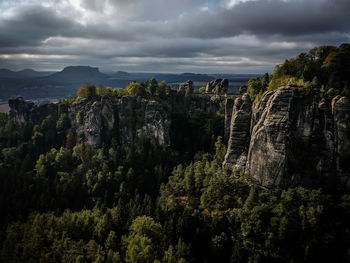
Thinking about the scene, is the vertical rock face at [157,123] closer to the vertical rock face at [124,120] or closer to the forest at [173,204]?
the vertical rock face at [124,120]

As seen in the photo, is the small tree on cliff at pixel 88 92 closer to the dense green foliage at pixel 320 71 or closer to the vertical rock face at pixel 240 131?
the vertical rock face at pixel 240 131

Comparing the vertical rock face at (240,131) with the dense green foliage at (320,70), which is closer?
the dense green foliage at (320,70)

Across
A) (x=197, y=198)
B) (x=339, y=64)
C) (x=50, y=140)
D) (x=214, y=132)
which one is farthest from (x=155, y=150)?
(x=339, y=64)

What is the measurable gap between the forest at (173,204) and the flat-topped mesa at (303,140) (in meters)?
2.35

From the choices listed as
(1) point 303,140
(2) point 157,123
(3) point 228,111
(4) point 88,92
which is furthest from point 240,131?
(4) point 88,92

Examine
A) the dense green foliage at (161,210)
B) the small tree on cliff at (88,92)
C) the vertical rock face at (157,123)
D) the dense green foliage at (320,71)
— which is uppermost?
the dense green foliage at (320,71)

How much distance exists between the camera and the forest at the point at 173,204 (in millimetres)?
36938

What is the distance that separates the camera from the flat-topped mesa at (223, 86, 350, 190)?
39.7 metres

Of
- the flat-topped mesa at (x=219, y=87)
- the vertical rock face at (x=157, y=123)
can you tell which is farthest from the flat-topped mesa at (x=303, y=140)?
the flat-topped mesa at (x=219, y=87)

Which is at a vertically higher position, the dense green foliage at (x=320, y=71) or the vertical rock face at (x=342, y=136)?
the dense green foliage at (x=320, y=71)

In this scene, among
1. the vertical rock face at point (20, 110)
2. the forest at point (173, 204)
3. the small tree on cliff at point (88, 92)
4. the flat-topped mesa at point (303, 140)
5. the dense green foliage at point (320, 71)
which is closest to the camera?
the forest at point (173, 204)

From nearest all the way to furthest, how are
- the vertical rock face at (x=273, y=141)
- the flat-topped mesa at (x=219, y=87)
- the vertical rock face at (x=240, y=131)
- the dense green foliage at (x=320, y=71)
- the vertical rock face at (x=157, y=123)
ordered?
the vertical rock face at (x=273, y=141) < the dense green foliage at (x=320, y=71) < the vertical rock face at (x=240, y=131) < the vertical rock face at (x=157, y=123) < the flat-topped mesa at (x=219, y=87)

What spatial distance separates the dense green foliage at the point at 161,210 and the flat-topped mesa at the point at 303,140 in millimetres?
2982

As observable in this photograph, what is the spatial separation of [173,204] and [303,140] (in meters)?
25.1
